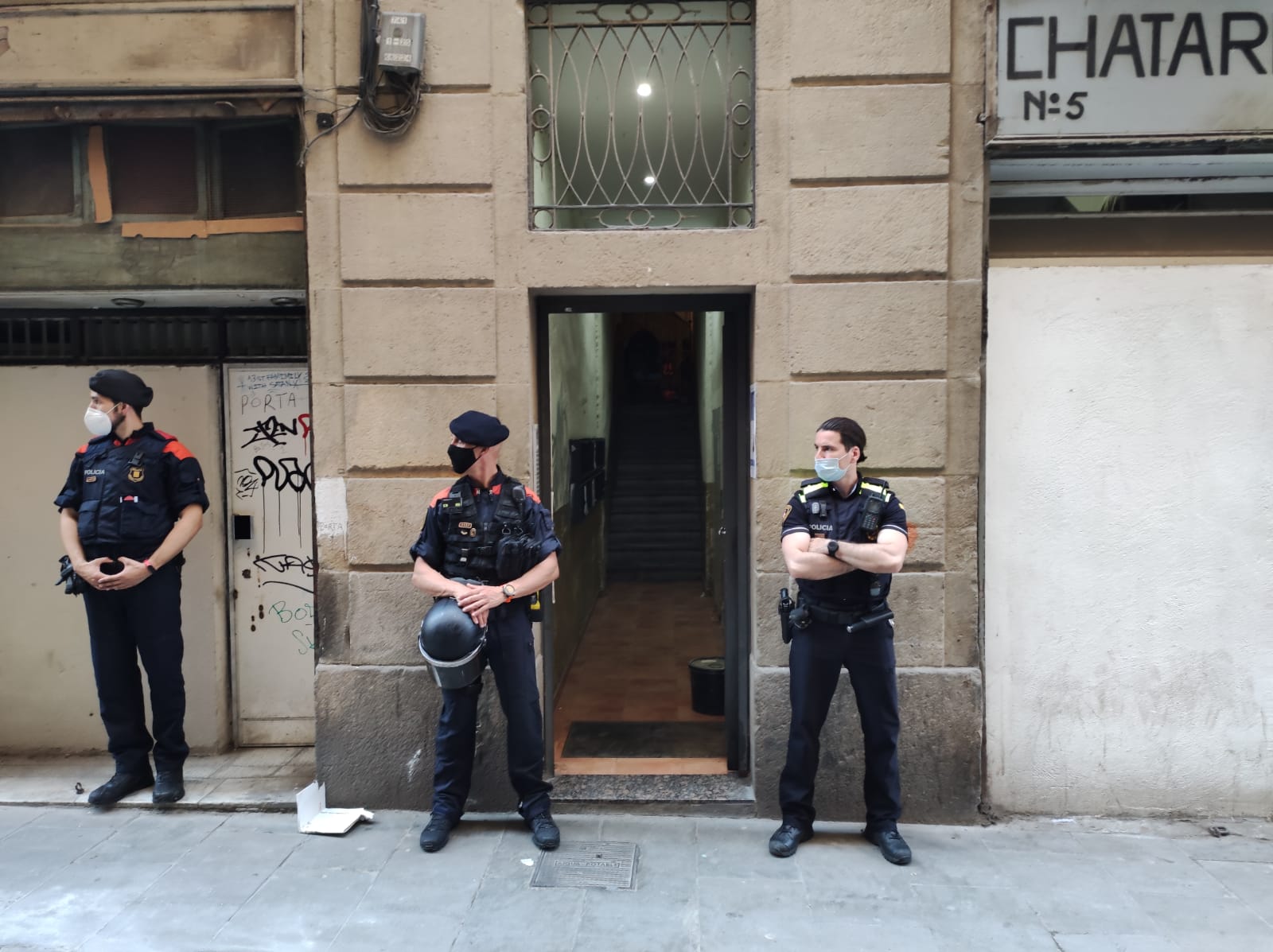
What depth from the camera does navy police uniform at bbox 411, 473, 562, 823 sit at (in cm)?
432

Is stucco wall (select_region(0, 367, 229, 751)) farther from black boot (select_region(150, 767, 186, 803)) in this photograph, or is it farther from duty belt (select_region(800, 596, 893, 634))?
duty belt (select_region(800, 596, 893, 634))

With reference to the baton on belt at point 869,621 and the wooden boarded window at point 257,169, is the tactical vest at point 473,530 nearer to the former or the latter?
the baton on belt at point 869,621

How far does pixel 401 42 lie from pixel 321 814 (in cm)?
400

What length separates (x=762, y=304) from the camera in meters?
4.67

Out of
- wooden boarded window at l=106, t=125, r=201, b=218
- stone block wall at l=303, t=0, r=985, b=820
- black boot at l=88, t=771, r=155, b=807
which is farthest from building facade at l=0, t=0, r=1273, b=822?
black boot at l=88, t=771, r=155, b=807

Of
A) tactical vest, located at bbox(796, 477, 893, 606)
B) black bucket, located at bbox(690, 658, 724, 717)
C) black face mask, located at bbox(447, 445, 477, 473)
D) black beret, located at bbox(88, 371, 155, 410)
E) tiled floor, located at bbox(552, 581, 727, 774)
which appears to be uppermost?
black beret, located at bbox(88, 371, 155, 410)

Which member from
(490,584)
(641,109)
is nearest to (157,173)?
(641,109)

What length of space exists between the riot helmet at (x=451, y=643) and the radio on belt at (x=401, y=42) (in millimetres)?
2716

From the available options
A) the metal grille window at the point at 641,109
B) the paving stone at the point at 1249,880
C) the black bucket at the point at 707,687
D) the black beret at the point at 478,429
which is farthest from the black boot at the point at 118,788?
the paving stone at the point at 1249,880

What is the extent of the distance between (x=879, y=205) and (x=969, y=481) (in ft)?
4.90

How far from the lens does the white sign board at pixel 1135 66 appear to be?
459cm

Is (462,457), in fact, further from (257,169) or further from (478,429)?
(257,169)

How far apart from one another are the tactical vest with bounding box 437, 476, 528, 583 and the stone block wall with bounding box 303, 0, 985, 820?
0.47m

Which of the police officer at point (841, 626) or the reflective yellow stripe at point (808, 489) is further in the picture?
the reflective yellow stripe at point (808, 489)
